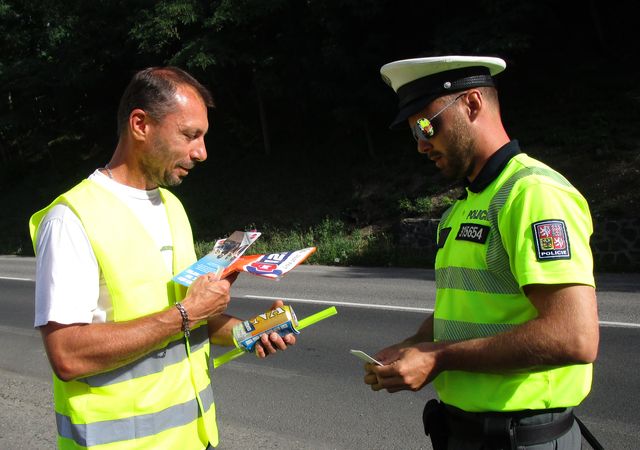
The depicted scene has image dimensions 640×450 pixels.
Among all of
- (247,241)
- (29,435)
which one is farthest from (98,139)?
(247,241)

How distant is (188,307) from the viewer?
7.00 feet

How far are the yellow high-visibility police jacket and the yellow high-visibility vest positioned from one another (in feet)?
2.98

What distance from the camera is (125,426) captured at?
2100 mm

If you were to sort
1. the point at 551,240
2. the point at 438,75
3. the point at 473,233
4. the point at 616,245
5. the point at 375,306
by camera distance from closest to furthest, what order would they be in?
the point at 551,240, the point at 473,233, the point at 438,75, the point at 375,306, the point at 616,245

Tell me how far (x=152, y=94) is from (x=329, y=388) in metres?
3.71

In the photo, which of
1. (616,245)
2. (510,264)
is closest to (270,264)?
(510,264)

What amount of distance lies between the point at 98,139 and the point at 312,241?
1939cm

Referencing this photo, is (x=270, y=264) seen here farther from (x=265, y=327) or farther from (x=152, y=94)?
(x=152, y=94)

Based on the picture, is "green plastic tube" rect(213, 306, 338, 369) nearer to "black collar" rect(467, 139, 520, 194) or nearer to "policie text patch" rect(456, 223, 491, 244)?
"policie text patch" rect(456, 223, 491, 244)

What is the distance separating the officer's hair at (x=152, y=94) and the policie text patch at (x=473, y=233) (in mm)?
1094

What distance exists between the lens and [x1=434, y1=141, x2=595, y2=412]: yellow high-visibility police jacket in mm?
1832

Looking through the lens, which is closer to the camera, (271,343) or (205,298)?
(205,298)

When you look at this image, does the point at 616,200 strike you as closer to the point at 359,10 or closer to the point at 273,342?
the point at 359,10

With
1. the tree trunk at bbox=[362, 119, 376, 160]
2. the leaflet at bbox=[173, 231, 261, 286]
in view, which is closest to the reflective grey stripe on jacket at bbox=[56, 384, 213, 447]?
the leaflet at bbox=[173, 231, 261, 286]
